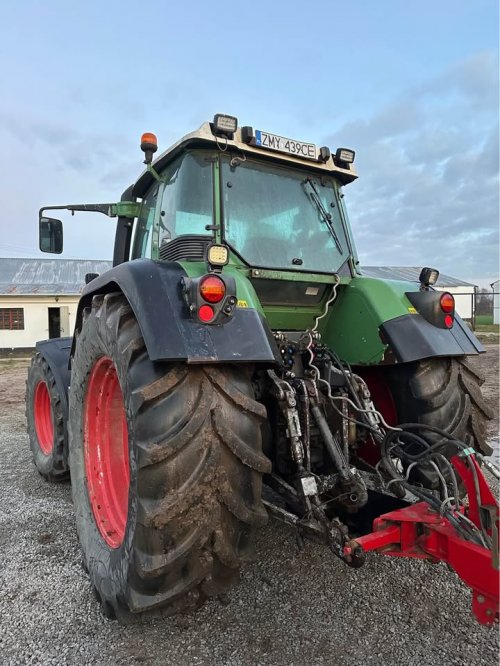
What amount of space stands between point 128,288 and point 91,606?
1549 millimetres

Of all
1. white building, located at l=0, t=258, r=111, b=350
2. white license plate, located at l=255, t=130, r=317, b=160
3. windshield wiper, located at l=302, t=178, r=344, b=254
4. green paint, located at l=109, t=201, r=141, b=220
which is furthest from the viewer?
white building, located at l=0, t=258, r=111, b=350

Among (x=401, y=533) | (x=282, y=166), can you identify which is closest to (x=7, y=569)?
(x=401, y=533)

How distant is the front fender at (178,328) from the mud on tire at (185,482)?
0.10 metres

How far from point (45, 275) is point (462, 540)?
2461 centimetres

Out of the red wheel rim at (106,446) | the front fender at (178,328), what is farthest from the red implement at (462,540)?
the red wheel rim at (106,446)

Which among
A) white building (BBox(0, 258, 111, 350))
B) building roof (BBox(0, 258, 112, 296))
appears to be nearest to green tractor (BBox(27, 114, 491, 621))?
white building (BBox(0, 258, 111, 350))

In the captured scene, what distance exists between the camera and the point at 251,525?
5.92 ft

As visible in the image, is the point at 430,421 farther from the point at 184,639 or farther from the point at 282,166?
the point at 282,166

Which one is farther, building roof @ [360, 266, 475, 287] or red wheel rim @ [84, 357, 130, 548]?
building roof @ [360, 266, 475, 287]

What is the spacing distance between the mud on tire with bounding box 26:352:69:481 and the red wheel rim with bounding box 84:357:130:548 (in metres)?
1.04

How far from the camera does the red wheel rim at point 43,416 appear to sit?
4285mm

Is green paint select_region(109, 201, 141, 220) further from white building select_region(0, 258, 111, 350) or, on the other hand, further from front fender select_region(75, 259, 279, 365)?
white building select_region(0, 258, 111, 350)

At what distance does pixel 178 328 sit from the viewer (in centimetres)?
181

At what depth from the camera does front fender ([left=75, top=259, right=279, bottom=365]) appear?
176cm
